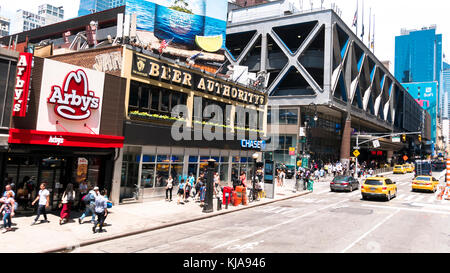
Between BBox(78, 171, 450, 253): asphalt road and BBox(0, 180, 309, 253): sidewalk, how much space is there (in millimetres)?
587

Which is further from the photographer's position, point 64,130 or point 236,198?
point 236,198

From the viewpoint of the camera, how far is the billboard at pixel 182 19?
3860cm

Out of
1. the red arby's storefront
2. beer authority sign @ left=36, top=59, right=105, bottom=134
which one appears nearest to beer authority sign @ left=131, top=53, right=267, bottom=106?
the red arby's storefront

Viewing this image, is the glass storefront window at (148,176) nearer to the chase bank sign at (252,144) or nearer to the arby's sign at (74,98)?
the arby's sign at (74,98)

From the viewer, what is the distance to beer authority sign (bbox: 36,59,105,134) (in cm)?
1541

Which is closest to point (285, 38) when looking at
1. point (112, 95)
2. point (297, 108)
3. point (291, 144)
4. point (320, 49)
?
point (320, 49)

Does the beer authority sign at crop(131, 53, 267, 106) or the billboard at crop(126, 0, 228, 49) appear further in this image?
the billboard at crop(126, 0, 228, 49)

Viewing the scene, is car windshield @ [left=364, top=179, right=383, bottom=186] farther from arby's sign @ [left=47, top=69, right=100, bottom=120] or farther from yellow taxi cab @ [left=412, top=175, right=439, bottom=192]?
arby's sign @ [left=47, top=69, right=100, bottom=120]

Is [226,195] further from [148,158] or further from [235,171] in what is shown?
[235,171]

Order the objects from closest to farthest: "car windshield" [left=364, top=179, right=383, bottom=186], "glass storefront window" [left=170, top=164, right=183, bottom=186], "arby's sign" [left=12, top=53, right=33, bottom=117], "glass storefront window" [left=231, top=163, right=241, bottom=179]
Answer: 1. "arby's sign" [left=12, top=53, right=33, bottom=117]
2. "glass storefront window" [left=170, top=164, right=183, bottom=186]
3. "car windshield" [left=364, top=179, right=383, bottom=186]
4. "glass storefront window" [left=231, top=163, right=241, bottom=179]

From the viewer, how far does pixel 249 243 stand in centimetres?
1165

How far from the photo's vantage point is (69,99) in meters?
16.3

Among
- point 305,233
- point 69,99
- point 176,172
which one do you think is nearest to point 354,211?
point 305,233

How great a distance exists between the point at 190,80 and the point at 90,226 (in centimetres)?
1362
